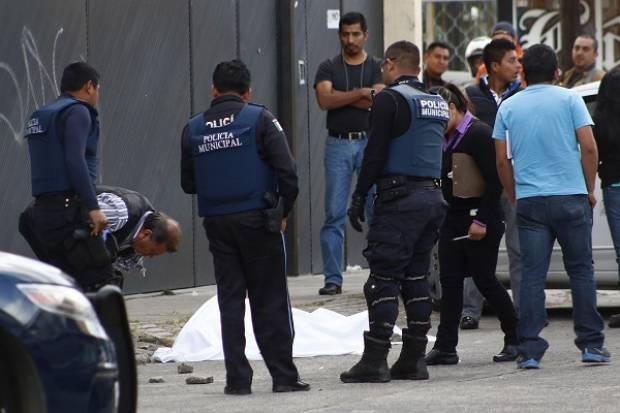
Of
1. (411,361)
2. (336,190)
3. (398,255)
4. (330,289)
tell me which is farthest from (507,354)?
(336,190)

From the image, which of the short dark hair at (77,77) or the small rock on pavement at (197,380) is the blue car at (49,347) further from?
the short dark hair at (77,77)

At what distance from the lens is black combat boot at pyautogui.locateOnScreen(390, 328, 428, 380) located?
9.71 meters

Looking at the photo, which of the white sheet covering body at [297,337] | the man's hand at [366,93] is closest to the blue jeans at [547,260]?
the white sheet covering body at [297,337]

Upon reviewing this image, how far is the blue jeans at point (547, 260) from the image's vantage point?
9.84 meters

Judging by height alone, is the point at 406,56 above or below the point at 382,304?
above

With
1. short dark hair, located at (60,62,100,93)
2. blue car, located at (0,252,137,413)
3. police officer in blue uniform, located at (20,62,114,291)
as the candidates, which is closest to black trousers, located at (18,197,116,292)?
police officer in blue uniform, located at (20,62,114,291)

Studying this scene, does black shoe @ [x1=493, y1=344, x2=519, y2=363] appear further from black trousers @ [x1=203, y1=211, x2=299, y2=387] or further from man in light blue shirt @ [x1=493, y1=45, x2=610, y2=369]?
black trousers @ [x1=203, y1=211, x2=299, y2=387]

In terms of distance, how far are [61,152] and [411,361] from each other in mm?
2276

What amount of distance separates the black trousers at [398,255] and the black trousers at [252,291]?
526mm

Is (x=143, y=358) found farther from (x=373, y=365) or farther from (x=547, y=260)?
(x=547, y=260)

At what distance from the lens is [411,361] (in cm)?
972

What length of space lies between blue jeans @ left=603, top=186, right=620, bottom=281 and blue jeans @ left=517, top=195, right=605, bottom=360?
1981 mm

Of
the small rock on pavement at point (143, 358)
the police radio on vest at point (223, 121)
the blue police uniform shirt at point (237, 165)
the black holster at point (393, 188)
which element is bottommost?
the small rock on pavement at point (143, 358)

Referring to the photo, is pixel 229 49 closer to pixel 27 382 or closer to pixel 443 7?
pixel 443 7
